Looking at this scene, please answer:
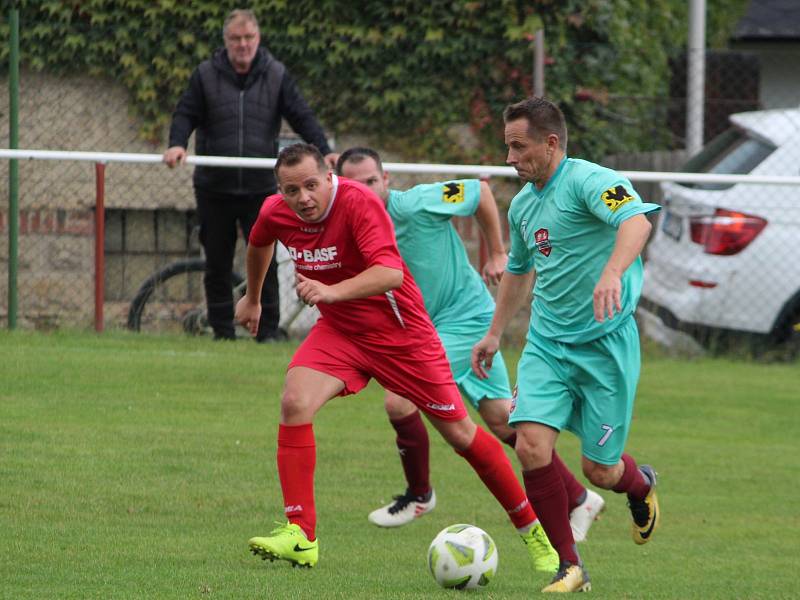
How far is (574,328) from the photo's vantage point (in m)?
6.42

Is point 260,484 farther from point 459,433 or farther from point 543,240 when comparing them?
point 543,240

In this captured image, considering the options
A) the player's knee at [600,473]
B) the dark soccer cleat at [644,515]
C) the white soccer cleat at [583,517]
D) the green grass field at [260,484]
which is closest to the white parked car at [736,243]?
the green grass field at [260,484]

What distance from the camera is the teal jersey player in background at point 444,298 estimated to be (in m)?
7.77

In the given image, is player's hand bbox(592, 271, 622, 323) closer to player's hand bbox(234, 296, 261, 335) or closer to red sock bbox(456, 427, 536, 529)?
red sock bbox(456, 427, 536, 529)

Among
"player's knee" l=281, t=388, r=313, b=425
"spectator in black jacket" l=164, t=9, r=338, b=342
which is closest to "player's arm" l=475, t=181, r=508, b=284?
"player's knee" l=281, t=388, r=313, b=425

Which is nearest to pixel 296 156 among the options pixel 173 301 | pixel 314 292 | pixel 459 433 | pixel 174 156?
pixel 314 292

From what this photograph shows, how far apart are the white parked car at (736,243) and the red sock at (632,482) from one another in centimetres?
Result: 526

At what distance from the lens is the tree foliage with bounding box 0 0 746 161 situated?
1348 centimetres

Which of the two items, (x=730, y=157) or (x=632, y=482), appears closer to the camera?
(x=632, y=482)

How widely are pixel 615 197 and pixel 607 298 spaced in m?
0.57

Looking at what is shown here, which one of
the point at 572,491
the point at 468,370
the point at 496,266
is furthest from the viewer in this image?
the point at 496,266

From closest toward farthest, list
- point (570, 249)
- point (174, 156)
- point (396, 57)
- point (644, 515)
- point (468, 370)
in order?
point (570, 249)
point (644, 515)
point (468, 370)
point (174, 156)
point (396, 57)

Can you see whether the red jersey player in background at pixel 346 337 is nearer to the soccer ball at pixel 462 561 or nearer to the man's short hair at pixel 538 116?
the soccer ball at pixel 462 561

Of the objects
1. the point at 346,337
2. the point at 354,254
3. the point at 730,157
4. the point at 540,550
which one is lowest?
the point at 540,550
